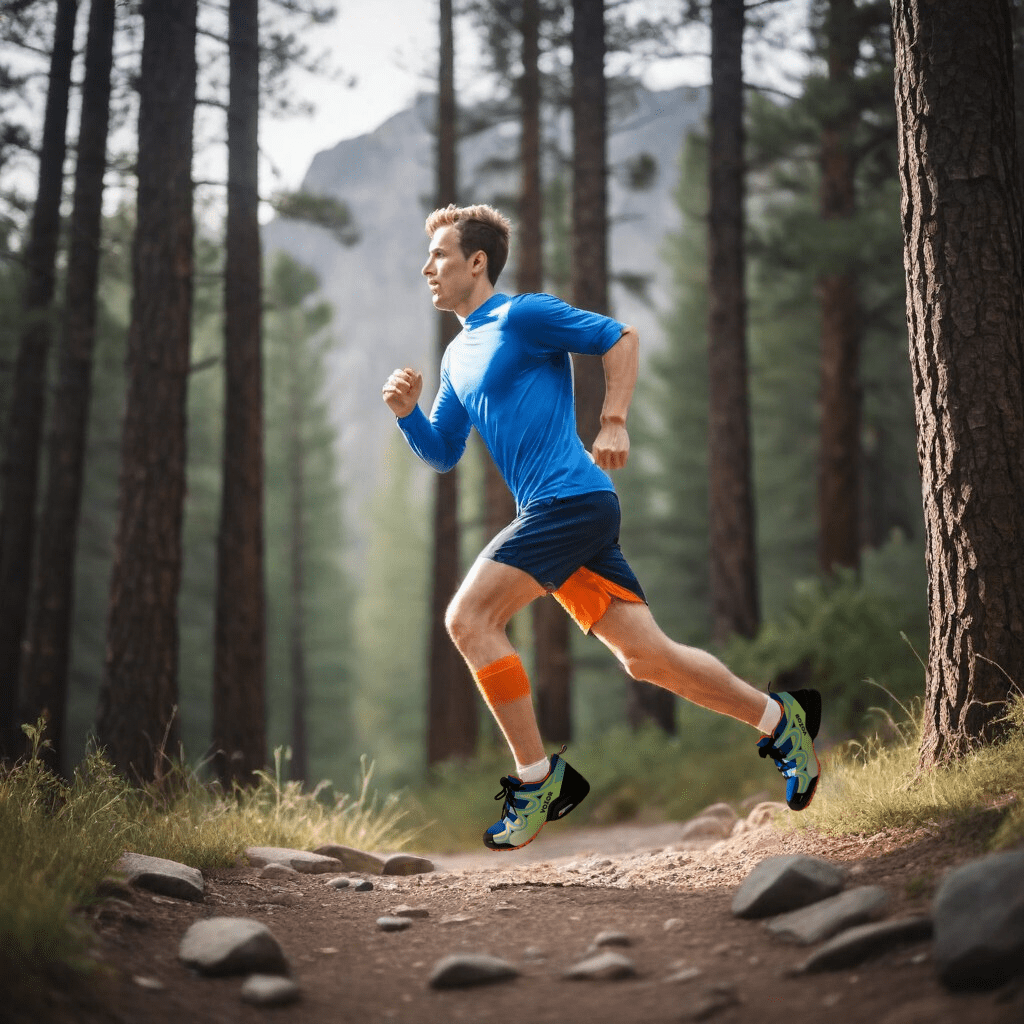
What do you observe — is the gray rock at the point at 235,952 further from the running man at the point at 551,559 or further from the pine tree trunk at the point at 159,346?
the pine tree trunk at the point at 159,346

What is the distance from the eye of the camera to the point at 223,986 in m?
3.12

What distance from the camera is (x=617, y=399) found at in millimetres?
4215

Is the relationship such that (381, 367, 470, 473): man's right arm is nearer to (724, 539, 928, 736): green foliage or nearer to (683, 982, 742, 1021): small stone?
(683, 982, 742, 1021): small stone

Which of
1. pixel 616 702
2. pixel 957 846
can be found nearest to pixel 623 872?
pixel 957 846

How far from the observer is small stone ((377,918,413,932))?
3.84 metres

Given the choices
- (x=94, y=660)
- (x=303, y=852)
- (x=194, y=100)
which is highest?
(x=194, y=100)

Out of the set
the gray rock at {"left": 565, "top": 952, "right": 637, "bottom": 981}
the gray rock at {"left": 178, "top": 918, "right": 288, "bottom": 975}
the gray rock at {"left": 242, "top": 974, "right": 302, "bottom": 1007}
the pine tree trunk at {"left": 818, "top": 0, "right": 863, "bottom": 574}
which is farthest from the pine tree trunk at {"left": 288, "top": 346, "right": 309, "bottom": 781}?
the gray rock at {"left": 565, "top": 952, "right": 637, "bottom": 981}

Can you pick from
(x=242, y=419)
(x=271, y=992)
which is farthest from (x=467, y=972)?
(x=242, y=419)

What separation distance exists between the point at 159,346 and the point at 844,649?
20.9 ft

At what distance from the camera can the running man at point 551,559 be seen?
4.15 m

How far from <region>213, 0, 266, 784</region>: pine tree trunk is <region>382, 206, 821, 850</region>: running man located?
5380mm

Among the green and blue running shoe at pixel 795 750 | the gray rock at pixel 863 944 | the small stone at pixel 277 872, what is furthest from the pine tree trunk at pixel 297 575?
the gray rock at pixel 863 944

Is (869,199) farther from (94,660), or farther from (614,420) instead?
(94,660)

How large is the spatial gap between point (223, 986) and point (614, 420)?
8.12ft
